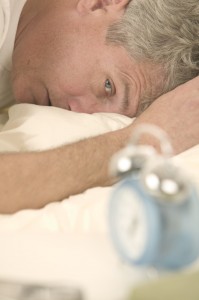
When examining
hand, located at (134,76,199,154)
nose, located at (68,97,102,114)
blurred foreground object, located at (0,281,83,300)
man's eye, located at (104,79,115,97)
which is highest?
blurred foreground object, located at (0,281,83,300)

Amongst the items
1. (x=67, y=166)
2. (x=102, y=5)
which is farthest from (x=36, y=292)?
(x=102, y=5)

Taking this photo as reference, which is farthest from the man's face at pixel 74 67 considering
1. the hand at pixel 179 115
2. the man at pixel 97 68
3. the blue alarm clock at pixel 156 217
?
the blue alarm clock at pixel 156 217

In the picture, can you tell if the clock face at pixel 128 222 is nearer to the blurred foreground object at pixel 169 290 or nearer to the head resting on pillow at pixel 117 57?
the blurred foreground object at pixel 169 290

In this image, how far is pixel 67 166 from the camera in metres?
0.97

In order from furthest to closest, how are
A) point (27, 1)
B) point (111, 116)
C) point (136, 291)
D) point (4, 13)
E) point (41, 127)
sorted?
point (27, 1)
point (4, 13)
point (111, 116)
point (41, 127)
point (136, 291)

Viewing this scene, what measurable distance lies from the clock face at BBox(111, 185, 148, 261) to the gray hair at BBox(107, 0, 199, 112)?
0.84 metres

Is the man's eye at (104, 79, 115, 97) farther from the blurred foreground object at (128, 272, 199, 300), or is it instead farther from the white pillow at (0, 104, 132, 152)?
the blurred foreground object at (128, 272, 199, 300)

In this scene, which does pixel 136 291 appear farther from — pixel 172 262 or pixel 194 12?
pixel 194 12

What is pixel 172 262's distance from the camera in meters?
0.60

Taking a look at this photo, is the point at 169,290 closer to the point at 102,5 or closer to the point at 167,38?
the point at 167,38

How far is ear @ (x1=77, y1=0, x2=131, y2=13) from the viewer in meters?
1.46

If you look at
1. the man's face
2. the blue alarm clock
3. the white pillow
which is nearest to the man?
the man's face

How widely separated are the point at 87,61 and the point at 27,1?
0.36 meters

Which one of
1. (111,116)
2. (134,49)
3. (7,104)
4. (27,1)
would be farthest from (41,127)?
(27,1)
